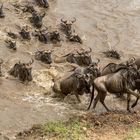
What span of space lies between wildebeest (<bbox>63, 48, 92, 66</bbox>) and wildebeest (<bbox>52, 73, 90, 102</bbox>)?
8.10 feet

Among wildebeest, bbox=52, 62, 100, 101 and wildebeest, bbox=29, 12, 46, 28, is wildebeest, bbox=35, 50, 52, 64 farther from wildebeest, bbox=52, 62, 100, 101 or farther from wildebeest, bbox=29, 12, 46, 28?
wildebeest, bbox=29, 12, 46, 28

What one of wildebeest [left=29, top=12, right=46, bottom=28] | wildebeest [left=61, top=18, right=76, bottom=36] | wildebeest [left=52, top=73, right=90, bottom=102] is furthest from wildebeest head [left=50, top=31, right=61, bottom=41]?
wildebeest [left=52, top=73, right=90, bottom=102]

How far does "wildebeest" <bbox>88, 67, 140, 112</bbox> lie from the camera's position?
14719 mm

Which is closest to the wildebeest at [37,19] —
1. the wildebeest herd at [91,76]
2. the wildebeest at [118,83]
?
the wildebeest herd at [91,76]

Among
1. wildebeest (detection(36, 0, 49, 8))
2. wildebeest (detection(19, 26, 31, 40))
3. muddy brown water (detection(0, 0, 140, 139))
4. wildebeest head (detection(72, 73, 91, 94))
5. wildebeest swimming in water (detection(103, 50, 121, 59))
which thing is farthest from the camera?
wildebeest (detection(36, 0, 49, 8))

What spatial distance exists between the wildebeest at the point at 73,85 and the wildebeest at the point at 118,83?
57 cm

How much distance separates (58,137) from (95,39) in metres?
8.53

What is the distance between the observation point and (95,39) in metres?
20.9

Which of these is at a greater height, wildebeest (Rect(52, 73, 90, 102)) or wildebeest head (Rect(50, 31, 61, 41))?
wildebeest head (Rect(50, 31, 61, 41))

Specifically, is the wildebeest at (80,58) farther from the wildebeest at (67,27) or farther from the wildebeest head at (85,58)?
the wildebeest at (67,27)

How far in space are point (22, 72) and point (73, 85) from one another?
6.23 feet

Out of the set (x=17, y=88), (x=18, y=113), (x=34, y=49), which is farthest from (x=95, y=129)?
(x=34, y=49)

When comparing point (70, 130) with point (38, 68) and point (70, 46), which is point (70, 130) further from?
point (70, 46)

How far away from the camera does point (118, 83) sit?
14.8 meters
